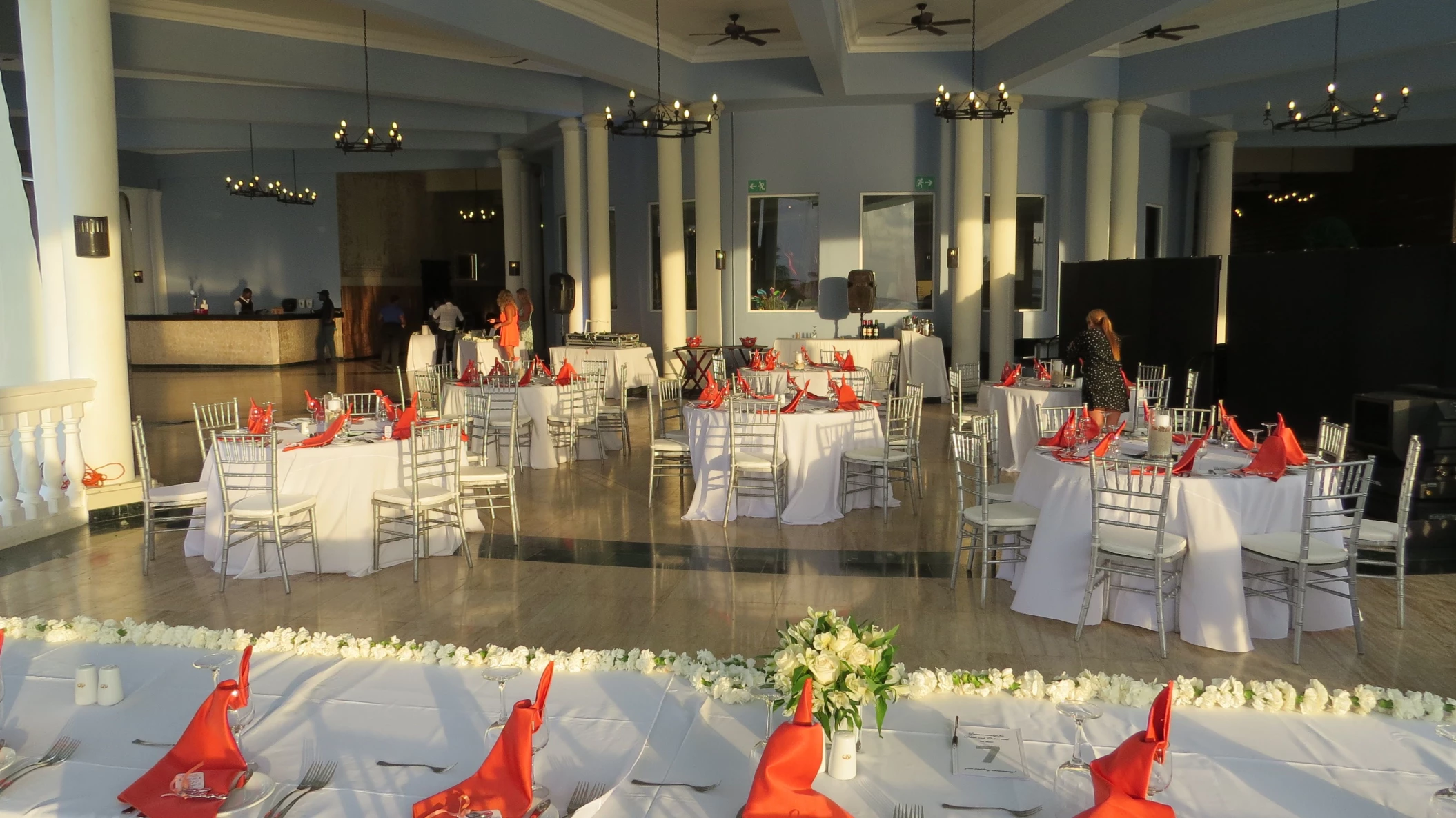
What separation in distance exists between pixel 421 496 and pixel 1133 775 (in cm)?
469

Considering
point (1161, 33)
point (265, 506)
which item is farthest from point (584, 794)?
point (1161, 33)

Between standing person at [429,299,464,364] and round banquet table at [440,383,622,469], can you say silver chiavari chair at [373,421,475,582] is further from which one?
standing person at [429,299,464,364]

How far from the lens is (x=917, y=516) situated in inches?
286

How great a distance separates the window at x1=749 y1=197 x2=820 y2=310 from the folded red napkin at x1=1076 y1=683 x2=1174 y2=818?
13.8 meters

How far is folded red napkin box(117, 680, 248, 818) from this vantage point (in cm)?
211

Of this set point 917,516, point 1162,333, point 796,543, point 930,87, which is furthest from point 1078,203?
point 796,543

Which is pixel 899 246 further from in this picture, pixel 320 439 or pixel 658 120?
pixel 320 439

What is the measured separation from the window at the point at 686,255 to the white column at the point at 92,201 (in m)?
8.90

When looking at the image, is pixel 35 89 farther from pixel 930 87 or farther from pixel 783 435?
pixel 930 87

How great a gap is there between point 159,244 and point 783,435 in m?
20.1

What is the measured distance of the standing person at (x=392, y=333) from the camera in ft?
66.1

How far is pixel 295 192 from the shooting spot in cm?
2120

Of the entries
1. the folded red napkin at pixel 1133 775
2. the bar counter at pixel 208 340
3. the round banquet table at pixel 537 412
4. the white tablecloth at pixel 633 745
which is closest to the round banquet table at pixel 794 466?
the round banquet table at pixel 537 412

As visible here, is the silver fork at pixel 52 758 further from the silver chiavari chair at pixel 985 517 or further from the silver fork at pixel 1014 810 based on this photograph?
the silver chiavari chair at pixel 985 517
